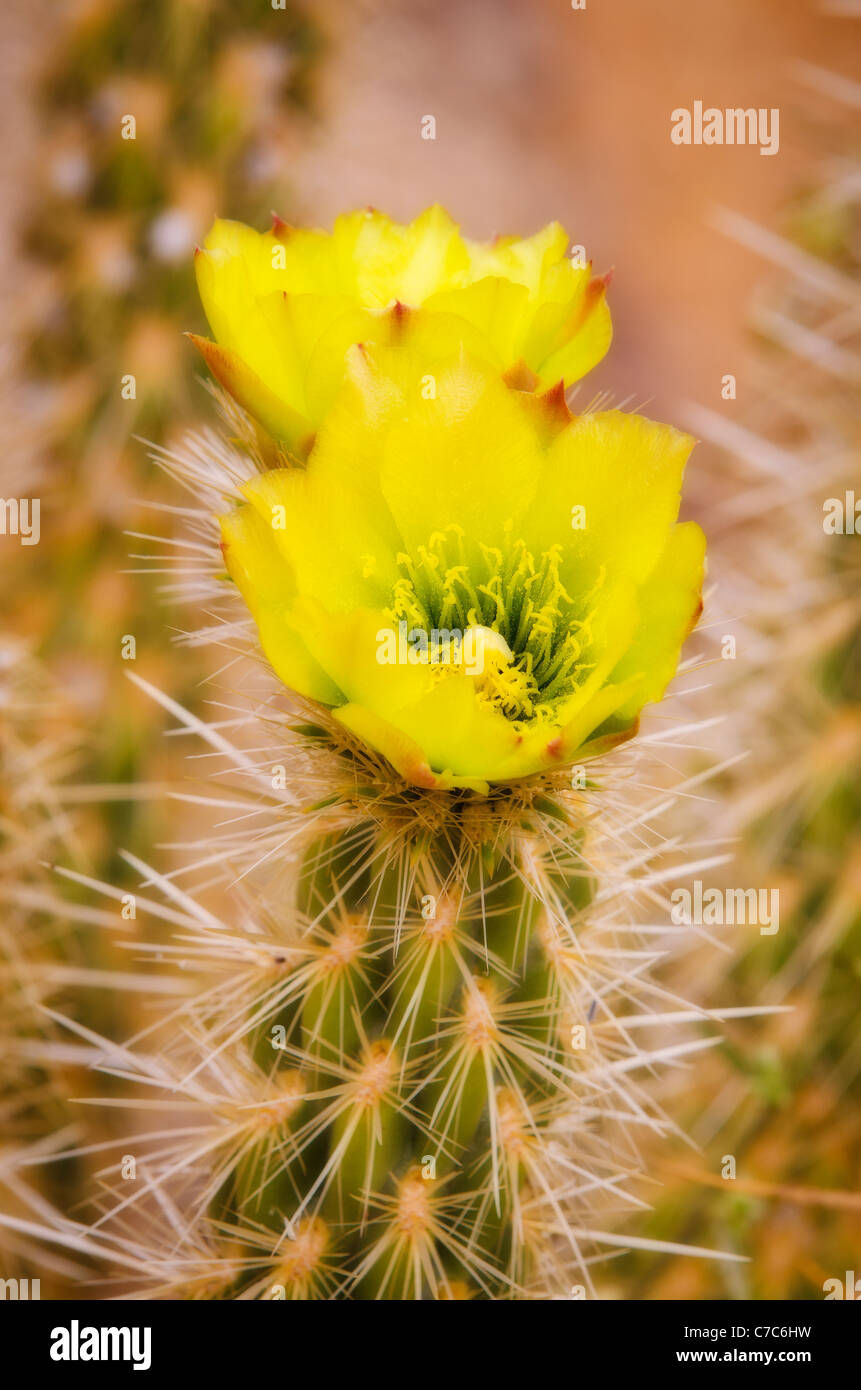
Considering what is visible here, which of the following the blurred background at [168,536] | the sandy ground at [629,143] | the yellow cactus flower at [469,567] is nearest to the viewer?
the yellow cactus flower at [469,567]

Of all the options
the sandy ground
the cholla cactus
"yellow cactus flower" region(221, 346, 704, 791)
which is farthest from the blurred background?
the sandy ground

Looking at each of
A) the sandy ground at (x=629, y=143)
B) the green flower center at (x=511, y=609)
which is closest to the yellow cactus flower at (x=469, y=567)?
the green flower center at (x=511, y=609)

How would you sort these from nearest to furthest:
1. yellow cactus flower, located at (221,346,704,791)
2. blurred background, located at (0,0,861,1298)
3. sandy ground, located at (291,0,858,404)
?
yellow cactus flower, located at (221,346,704,791)
blurred background, located at (0,0,861,1298)
sandy ground, located at (291,0,858,404)

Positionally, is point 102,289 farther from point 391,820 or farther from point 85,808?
point 391,820

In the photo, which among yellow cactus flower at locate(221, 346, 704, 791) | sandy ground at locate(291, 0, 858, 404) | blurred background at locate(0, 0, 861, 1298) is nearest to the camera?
yellow cactus flower at locate(221, 346, 704, 791)

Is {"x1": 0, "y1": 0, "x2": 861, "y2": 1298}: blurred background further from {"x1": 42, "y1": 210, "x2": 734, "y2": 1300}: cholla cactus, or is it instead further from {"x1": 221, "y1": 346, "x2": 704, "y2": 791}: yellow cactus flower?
{"x1": 221, "y1": 346, "x2": 704, "y2": 791}: yellow cactus flower

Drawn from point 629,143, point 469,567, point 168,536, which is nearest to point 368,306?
point 469,567

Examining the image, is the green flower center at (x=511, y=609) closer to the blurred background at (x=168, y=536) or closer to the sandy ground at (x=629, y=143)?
the blurred background at (x=168, y=536)
